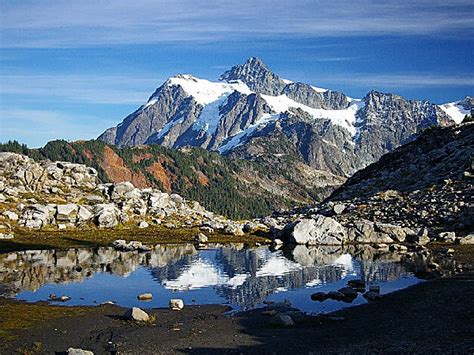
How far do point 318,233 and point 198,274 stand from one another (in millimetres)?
44081

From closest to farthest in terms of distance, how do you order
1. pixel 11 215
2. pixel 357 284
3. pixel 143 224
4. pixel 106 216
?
1. pixel 357 284
2. pixel 11 215
3. pixel 106 216
4. pixel 143 224

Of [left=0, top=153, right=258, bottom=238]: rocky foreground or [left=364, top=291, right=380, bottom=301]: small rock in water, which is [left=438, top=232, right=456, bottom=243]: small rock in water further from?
[left=364, top=291, right=380, bottom=301]: small rock in water

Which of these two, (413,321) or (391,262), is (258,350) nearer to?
(413,321)

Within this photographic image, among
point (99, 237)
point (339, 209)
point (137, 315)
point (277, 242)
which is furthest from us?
point (339, 209)

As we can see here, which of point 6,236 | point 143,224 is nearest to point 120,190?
point 143,224

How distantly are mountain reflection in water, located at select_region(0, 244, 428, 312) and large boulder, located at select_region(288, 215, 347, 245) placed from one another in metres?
9.57

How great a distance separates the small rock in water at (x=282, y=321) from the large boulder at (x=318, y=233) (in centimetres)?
6557

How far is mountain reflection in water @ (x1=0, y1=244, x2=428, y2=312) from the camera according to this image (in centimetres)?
6000

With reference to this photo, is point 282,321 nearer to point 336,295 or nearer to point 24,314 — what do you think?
point 336,295

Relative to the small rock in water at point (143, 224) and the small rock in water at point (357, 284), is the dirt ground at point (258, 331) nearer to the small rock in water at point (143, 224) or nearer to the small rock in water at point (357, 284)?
the small rock in water at point (357, 284)

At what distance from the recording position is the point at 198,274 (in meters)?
75.2

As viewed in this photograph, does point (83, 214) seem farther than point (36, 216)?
Yes

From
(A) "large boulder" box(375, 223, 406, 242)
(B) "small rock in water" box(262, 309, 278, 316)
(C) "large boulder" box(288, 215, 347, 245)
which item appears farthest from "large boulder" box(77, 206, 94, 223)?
(B) "small rock in water" box(262, 309, 278, 316)

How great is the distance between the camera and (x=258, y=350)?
37938 millimetres
